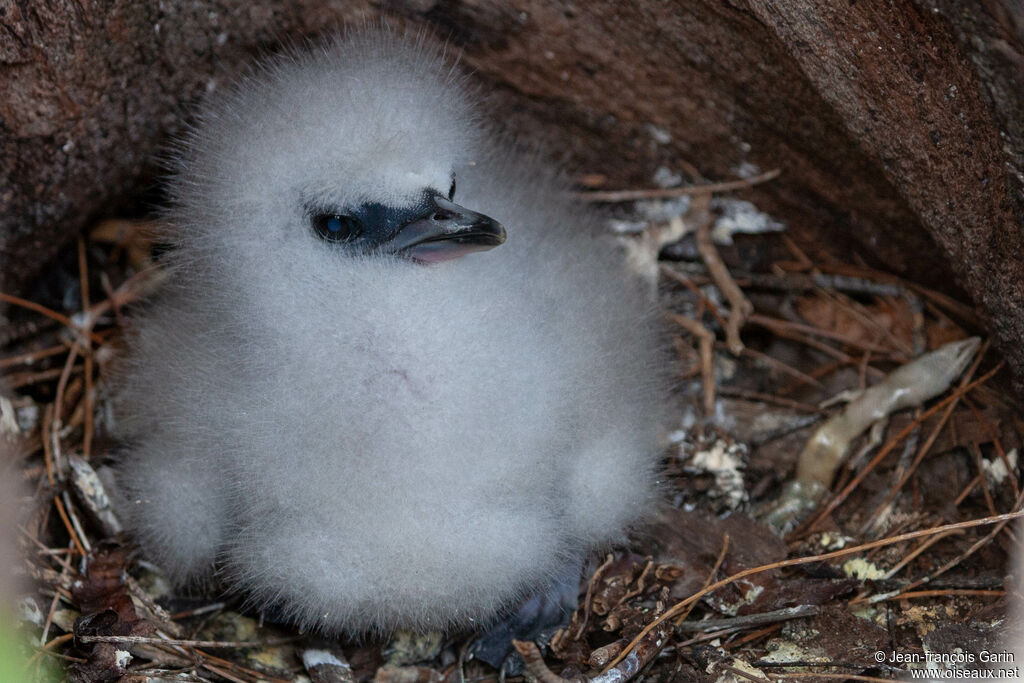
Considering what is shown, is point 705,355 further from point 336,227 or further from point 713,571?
point 336,227

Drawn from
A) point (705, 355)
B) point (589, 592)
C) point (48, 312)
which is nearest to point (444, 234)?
point (589, 592)

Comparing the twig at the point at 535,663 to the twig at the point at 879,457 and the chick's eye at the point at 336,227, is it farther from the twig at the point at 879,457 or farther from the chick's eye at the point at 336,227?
the chick's eye at the point at 336,227

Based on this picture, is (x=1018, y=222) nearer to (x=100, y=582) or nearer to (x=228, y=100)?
(x=228, y=100)

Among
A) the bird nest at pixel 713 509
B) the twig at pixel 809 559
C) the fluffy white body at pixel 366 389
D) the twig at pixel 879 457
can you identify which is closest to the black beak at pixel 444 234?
the fluffy white body at pixel 366 389

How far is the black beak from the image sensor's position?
187cm

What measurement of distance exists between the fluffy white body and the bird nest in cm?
14

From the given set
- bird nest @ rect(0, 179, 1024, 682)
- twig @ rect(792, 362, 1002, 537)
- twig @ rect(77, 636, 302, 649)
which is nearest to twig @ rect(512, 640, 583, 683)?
bird nest @ rect(0, 179, 1024, 682)

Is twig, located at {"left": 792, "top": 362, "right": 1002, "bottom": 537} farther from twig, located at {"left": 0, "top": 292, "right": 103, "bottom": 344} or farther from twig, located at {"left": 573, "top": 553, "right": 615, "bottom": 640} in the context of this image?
twig, located at {"left": 0, "top": 292, "right": 103, "bottom": 344}

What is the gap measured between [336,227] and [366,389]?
14.2 inches

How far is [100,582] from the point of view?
203 cm

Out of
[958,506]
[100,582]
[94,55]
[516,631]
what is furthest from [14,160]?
[958,506]

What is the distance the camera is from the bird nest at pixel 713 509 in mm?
1888

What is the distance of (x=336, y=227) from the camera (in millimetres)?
1954

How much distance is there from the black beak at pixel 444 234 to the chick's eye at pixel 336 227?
87 mm
